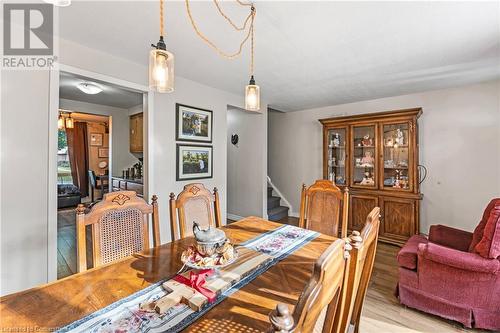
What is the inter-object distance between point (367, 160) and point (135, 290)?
13.3ft

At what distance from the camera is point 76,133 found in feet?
22.4

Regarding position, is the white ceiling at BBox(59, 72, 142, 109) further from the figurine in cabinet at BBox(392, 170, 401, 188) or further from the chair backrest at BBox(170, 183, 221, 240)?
the figurine in cabinet at BBox(392, 170, 401, 188)

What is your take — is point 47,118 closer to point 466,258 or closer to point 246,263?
point 246,263

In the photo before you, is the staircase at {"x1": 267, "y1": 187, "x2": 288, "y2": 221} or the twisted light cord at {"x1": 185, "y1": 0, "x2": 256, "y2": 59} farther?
the staircase at {"x1": 267, "y1": 187, "x2": 288, "y2": 221}

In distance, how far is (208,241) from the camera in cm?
119

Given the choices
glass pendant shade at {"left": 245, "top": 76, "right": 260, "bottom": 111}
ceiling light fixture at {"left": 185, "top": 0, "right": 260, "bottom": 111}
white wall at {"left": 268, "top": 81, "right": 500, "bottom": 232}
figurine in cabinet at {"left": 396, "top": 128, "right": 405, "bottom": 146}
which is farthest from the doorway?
white wall at {"left": 268, "top": 81, "right": 500, "bottom": 232}

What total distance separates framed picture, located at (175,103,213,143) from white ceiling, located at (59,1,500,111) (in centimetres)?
→ 44

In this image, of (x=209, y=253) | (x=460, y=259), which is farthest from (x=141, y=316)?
(x=460, y=259)

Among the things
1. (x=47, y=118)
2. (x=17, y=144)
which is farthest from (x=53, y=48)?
(x=17, y=144)

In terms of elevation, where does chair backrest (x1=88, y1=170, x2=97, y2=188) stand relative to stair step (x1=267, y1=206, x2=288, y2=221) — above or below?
above

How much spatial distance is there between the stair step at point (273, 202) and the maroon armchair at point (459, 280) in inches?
124

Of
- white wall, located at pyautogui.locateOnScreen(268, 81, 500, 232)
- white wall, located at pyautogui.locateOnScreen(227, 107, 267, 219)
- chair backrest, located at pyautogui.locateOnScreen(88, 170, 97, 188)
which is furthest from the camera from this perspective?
chair backrest, located at pyautogui.locateOnScreen(88, 170, 97, 188)

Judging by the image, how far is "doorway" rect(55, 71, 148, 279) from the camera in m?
3.20

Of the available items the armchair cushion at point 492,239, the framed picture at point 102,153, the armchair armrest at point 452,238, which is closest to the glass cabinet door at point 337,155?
the armchair armrest at point 452,238
